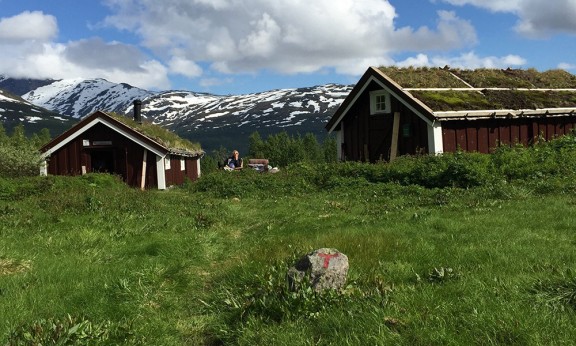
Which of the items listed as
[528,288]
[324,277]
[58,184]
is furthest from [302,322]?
[58,184]

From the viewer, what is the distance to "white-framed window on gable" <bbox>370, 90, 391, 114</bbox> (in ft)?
79.1

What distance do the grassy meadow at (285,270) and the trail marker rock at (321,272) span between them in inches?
6.3

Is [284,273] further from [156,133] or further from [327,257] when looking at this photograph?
[156,133]

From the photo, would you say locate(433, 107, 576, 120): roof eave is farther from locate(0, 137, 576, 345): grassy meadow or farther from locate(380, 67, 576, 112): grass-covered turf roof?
locate(0, 137, 576, 345): grassy meadow

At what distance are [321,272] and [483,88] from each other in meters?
22.0

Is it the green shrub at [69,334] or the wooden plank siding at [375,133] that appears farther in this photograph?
the wooden plank siding at [375,133]

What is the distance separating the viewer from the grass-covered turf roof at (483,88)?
22.4 meters

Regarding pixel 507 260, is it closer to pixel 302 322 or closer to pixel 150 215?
pixel 302 322

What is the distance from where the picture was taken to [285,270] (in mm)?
5762

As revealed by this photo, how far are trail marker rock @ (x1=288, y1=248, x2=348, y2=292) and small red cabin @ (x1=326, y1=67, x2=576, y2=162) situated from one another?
17.0 m

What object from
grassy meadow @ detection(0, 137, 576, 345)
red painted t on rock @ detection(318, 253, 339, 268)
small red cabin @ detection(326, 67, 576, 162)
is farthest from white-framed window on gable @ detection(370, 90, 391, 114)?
red painted t on rock @ detection(318, 253, 339, 268)

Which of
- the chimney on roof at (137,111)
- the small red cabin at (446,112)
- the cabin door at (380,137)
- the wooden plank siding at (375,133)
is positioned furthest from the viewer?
the chimney on roof at (137,111)

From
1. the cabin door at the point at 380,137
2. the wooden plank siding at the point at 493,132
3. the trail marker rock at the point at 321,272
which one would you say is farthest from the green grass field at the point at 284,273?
the cabin door at the point at 380,137

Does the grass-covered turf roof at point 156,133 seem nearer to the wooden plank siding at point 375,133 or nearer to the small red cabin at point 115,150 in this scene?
the small red cabin at point 115,150
